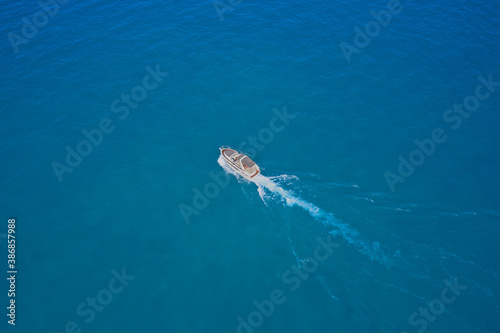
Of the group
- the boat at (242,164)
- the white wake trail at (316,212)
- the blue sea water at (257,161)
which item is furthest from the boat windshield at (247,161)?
the blue sea water at (257,161)

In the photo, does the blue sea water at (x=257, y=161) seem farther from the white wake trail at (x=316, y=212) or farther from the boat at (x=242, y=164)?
the boat at (x=242, y=164)

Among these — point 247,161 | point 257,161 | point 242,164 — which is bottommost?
point 257,161

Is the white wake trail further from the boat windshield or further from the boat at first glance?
the boat windshield

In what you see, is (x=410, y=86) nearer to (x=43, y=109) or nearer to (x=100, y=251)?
(x=100, y=251)

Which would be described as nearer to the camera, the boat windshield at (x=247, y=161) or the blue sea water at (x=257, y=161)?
the blue sea water at (x=257, y=161)

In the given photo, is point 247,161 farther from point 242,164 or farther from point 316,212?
point 316,212

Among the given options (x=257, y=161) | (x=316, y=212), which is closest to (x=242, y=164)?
(x=257, y=161)

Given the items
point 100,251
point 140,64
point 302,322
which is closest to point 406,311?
point 302,322

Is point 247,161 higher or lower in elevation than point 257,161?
higher
